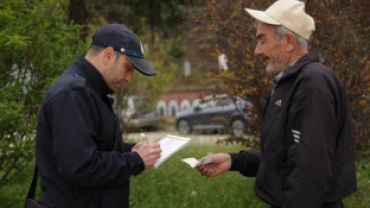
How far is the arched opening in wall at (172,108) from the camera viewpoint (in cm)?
3319

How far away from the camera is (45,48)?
5988 millimetres

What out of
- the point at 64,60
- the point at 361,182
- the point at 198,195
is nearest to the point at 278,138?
the point at 64,60

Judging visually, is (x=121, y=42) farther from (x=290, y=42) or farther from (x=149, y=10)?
(x=149, y=10)

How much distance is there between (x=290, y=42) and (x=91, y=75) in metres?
1.07

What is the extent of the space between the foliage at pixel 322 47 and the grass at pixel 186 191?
880mm

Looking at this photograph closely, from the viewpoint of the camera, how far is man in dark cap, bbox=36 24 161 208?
3027 mm

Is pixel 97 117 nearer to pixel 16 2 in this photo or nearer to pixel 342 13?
pixel 16 2

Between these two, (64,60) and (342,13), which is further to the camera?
(342,13)

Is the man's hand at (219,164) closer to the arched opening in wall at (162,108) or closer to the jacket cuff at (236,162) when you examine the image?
the jacket cuff at (236,162)

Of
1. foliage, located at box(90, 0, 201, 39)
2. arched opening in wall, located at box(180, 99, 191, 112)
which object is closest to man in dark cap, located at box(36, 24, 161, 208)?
foliage, located at box(90, 0, 201, 39)

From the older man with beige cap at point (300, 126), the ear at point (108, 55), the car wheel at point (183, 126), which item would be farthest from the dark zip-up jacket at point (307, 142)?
the car wheel at point (183, 126)

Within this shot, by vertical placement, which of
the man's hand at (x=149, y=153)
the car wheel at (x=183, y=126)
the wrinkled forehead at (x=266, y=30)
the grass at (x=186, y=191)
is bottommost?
the car wheel at (x=183, y=126)

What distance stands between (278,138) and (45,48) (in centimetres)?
349

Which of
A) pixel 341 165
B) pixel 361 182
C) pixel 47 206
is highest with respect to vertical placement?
pixel 341 165
